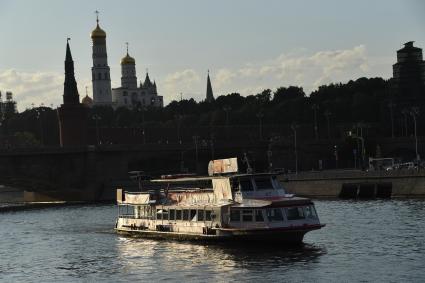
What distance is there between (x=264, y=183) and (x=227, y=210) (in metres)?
3.59

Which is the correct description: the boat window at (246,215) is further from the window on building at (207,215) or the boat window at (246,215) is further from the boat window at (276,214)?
the window on building at (207,215)

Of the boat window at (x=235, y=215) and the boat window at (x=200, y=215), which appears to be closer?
the boat window at (x=235, y=215)

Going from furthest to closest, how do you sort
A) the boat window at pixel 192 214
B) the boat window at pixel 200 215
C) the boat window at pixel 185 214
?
the boat window at pixel 185 214, the boat window at pixel 192 214, the boat window at pixel 200 215

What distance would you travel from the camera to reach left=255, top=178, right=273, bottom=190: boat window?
7994 centimetres

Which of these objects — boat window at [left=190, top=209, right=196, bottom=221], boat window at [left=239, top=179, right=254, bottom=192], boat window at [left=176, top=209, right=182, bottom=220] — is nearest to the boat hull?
boat window at [left=190, top=209, right=196, bottom=221]

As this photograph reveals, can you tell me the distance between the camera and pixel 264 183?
80.2m

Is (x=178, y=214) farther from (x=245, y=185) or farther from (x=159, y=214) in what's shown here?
(x=245, y=185)

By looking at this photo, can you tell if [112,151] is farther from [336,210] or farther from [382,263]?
[382,263]

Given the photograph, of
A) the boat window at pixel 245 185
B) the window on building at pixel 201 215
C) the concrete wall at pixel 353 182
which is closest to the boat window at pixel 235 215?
the boat window at pixel 245 185

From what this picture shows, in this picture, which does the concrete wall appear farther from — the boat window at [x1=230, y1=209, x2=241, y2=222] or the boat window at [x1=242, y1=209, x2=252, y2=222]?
the boat window at [x1=242, y1=209, x2=252, y2=222]

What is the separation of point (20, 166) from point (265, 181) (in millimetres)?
85385

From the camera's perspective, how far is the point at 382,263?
68.2 m

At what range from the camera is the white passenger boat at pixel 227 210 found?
76125mm

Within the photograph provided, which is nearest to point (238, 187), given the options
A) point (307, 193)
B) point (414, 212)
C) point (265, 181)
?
point (265, 181)
